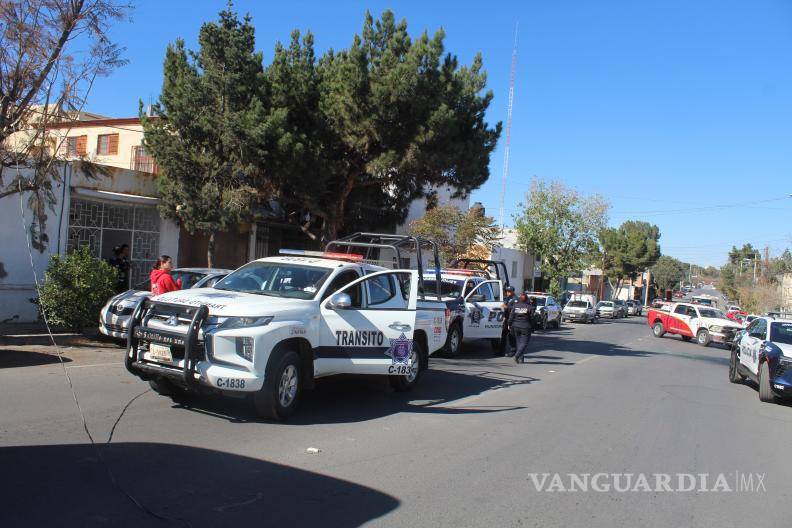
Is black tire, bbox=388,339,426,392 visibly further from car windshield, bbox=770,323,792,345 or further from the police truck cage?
the police truck cage

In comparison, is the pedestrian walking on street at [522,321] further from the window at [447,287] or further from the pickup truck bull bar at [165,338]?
the pickup truck bull bar at [165,338]

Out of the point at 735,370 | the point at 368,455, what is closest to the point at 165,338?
the point at 368,455

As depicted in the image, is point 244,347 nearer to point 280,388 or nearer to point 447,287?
point 280,388

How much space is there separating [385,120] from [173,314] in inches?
462

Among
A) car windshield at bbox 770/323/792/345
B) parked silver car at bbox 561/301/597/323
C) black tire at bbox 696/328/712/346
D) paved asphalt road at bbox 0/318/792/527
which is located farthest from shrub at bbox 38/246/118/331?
parked silver car at bbox 561/301/597/323

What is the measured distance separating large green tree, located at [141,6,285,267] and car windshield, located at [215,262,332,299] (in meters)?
9.28

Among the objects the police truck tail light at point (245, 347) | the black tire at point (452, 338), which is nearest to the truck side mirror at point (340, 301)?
the police truck tail light at point (245, 347)

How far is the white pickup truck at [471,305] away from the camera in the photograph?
1584 cm

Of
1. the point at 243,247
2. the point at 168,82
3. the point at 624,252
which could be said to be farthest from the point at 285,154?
the point at 624,252

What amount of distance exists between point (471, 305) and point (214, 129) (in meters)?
8.52

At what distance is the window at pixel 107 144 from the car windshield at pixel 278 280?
2040 centimetres

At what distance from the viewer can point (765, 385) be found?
12.0 meters

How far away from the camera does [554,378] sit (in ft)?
44.5

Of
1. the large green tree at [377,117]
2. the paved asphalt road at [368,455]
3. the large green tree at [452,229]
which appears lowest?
the paved asphalt road at [368,455]
